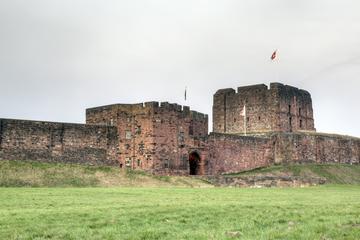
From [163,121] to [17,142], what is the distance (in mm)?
10919

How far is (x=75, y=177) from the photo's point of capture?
34500mm

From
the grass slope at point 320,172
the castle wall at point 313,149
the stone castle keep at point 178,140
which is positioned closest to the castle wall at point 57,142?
the stone castle keep at point 178,140

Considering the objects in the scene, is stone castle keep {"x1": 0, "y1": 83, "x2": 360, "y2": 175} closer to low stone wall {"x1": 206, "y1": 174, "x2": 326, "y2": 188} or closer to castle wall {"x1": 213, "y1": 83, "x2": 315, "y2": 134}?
castle wall {"x1": 213, "y1": 83, "x2": 315, "y2": 134}

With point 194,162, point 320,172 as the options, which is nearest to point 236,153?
point 194,162

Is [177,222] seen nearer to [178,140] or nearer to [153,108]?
[153,108]

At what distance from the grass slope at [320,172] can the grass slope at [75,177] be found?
520 inches

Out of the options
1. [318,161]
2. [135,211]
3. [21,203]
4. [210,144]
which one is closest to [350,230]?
[135,211]

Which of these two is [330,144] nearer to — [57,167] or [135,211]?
[57,167]

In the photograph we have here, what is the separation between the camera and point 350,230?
11867 mm

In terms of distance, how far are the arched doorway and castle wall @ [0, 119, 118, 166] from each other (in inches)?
277

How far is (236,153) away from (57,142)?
18005mm

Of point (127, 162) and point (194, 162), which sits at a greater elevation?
point (194, 162)

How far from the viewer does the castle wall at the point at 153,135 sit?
1634 inches

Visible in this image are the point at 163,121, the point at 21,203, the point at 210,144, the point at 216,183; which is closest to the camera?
the point at 21,203
